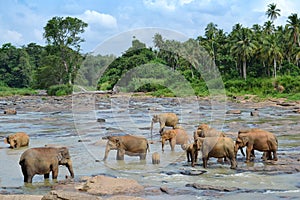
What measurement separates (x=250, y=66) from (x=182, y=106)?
34409 millimetres

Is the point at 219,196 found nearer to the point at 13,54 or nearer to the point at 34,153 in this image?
the point at 34,153

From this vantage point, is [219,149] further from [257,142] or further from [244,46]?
[244,46]

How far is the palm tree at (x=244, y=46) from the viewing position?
72.7 m

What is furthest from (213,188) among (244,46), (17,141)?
(244,46)

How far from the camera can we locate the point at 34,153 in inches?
472

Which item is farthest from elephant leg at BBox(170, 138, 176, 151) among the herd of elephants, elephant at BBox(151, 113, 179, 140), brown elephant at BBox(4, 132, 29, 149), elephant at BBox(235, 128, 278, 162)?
brown elephant at BBox(4, 132, 29, 149)

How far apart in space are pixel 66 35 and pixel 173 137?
70621 millimetres

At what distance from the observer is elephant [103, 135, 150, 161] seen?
1520 centimetres

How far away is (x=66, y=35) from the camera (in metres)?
85.2

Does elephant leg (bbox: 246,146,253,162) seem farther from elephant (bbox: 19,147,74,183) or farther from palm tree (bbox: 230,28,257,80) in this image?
palm tree (bbox: 230,28,257,80)

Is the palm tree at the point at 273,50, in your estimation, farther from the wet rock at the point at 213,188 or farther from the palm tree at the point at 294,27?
the wet rock at the point at 213,188

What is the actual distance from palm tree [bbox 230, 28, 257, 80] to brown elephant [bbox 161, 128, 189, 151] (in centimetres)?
5650

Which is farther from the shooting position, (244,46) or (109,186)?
(244,46)

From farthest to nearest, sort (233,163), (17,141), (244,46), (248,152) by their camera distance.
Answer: (244,46) → (17,141) → (248,152) → (233,163)
